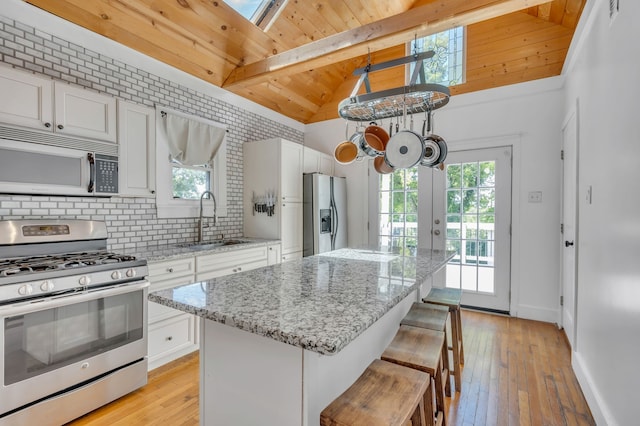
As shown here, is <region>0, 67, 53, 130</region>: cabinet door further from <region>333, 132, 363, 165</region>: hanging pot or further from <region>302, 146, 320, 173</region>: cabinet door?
<region>302, 146, 320, 173</region>: cabinet door

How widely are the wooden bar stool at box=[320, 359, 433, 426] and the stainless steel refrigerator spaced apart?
278cm

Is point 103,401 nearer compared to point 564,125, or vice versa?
point 103,401

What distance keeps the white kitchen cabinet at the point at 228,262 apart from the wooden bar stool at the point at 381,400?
1.89 meters

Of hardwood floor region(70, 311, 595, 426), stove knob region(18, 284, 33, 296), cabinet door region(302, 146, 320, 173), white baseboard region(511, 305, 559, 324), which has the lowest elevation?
hardwood floor region(70, 311, 595, 426)

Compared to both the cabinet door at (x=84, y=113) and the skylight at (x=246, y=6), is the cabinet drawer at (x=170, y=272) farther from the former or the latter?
the skylight at (x=246, y=6)

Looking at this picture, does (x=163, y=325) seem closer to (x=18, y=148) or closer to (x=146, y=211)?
(x=146, y=211)

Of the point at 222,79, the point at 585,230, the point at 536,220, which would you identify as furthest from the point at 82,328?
the point at 536,220

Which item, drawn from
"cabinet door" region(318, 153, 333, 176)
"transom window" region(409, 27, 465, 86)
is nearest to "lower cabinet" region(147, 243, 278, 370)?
"cabinet door" region(318, 153, 333, 176)

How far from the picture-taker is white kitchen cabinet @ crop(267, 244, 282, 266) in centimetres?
357

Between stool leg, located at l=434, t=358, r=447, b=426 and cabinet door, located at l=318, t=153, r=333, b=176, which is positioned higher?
cabinet door, located at l=318, t=153, r=333, b=176

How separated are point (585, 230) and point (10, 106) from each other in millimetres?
3921

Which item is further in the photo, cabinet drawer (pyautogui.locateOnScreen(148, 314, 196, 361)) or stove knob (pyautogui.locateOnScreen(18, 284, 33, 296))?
cabinet drawer (pyautogui.locateOnScreen(148, 314, 196, 361))

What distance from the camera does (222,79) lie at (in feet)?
11.7

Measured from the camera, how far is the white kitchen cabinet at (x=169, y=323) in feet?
7.86
